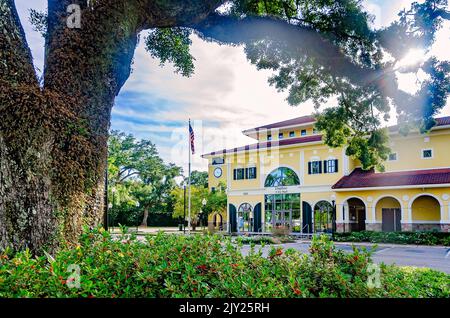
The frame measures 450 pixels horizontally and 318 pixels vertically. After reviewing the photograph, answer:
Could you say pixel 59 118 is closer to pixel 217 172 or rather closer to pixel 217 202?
pixel 217 202

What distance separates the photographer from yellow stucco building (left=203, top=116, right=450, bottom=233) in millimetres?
23562

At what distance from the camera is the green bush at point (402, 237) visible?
1962 cm

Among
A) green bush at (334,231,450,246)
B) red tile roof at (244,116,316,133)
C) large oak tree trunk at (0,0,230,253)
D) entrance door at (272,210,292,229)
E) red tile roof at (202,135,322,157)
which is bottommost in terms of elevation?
green bush at (334,231,450,246)

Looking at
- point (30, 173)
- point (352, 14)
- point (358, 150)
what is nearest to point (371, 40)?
point (352, 14)

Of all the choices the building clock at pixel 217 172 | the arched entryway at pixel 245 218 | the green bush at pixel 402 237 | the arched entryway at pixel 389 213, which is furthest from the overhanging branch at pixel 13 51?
the building clock at pixel 217 172

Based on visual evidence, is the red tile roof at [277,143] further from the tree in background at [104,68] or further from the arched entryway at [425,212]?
the tree in background at [104,68]

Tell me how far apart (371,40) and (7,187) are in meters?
5.86

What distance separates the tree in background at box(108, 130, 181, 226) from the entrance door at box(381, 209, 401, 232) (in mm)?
17682

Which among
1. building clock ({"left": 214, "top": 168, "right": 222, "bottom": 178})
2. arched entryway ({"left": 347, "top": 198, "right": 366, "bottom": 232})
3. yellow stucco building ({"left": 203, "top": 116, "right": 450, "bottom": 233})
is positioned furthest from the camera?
building clock ({"left": 214, "top": 168, "right": 222, "bottom": 178})

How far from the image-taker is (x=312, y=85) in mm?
8461

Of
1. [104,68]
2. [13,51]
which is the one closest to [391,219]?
[104,68]

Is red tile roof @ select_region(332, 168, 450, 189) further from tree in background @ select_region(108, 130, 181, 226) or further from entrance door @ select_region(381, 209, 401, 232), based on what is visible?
tree in background @ select_region(108, 130, 181, 226)

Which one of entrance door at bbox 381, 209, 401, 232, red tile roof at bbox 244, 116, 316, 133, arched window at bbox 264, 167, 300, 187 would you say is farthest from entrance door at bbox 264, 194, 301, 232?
entrance door at bbox 381, 209, 401, 232

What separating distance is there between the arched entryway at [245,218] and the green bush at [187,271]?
95.3 ft
